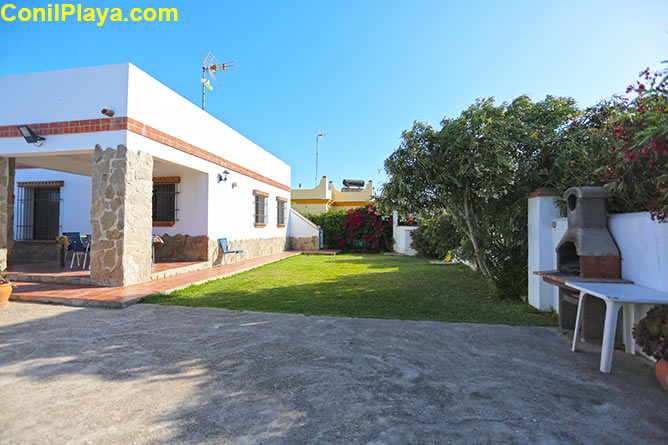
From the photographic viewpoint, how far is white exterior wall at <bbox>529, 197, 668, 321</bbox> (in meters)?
3.24

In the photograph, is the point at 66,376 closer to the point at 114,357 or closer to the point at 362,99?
the point at 114,357

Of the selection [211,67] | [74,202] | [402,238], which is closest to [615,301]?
[211,67]

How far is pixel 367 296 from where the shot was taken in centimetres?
635

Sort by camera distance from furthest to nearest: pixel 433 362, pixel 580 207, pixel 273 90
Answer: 1. pixel 273 90
2. pixel 580 207
3. pixel 433 362

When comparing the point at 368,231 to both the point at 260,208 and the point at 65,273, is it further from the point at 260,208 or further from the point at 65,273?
the point at 65,273

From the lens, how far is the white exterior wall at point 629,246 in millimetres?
3240

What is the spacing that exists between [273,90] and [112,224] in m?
8.79

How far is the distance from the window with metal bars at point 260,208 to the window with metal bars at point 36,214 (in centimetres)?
618

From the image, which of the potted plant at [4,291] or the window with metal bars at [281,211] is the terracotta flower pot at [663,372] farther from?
the window with metal bars at [281,211]

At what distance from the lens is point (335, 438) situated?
6.70 ft

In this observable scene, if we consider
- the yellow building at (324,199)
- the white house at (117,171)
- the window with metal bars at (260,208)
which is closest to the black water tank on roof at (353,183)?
the yellow building at (324,199)

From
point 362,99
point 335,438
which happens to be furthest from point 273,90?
point 335,438

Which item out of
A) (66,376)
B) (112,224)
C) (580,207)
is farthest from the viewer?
(112,224)

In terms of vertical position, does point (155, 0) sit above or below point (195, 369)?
above
